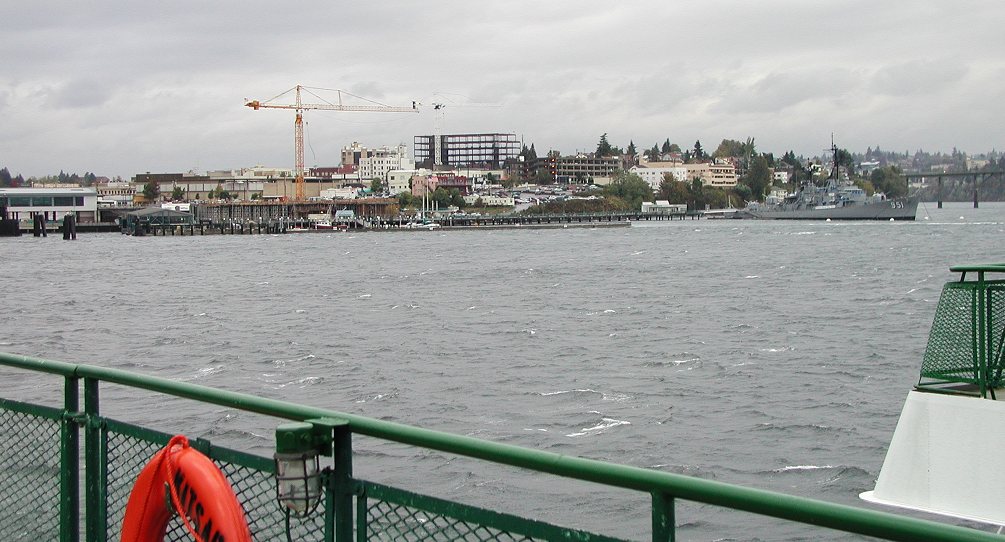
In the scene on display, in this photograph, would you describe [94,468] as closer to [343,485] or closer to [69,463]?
[69,463]

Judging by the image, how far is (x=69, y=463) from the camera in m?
5.41

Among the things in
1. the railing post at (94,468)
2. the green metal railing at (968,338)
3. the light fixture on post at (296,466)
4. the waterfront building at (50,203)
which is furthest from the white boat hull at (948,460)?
the waterfront building at (50,203)

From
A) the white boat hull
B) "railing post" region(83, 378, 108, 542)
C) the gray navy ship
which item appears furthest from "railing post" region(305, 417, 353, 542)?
the gray navy ship

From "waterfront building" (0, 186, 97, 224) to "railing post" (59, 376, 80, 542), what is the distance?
177158 millimetres

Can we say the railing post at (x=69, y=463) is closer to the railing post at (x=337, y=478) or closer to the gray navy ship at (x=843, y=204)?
the railing post at (x=337, y=478)

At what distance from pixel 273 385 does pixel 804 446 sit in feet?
41.1

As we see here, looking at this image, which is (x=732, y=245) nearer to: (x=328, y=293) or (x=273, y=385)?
(x=328, y=293)

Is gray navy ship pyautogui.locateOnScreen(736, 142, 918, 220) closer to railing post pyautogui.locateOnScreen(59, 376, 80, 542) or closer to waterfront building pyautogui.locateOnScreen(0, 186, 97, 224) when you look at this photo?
waterfront building pyautogui.locateOnScreen(0, 186, 97, 224)

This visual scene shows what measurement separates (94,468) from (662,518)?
3.02 m

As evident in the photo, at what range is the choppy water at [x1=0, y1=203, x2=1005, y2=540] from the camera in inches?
726

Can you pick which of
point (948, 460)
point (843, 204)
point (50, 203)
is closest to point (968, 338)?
point (948, 460)

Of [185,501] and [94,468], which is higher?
[185,501]

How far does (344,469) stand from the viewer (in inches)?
164

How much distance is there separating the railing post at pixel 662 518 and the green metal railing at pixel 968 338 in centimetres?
753
